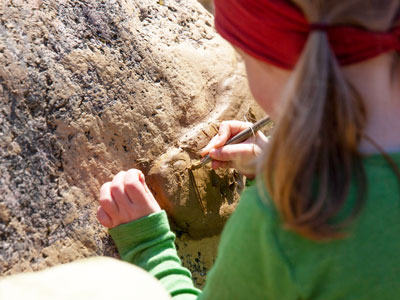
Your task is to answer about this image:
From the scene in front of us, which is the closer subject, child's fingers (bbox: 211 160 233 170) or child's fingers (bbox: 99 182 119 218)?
child's fingers (bbox: 99 182 119 218)

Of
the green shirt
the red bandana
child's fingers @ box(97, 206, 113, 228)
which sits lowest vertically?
child's fingers @ box(97, 206, 113, 228)

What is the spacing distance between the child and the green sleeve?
2.09ft

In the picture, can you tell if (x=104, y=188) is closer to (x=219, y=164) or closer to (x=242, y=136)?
(x=219, y=164)

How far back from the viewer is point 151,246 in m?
1.93

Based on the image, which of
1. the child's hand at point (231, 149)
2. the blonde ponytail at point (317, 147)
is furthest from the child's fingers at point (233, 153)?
the blonde ponytail at point (317, 147)

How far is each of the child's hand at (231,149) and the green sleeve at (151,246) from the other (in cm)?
32

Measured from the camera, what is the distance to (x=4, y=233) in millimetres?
1799

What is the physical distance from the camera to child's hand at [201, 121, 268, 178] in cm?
214

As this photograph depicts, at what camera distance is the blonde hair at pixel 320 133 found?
3.76 feet

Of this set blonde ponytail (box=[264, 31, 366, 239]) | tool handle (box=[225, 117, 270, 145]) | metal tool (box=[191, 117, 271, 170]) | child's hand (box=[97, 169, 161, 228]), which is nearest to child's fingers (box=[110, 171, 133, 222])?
child's hand (box=[97, 169, 161, 228])

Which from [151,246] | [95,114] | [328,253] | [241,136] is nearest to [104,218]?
[151,246]

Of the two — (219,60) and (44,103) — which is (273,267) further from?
(219,60)

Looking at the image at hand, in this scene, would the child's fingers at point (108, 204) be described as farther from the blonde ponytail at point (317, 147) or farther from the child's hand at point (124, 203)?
the blonde ponytail at point (317, 147)

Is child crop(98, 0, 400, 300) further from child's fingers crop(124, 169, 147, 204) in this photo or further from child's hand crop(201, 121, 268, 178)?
child's hand crop(201, 121, 268, 178)
